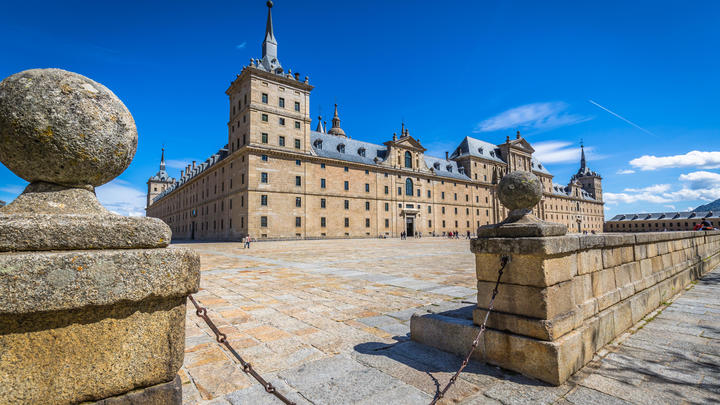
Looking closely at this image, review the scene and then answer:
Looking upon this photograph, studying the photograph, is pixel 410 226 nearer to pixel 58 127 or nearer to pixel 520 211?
pixel 520 211

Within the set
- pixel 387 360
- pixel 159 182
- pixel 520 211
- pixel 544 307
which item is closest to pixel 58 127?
pixel 387 360

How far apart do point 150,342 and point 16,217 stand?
0.81m

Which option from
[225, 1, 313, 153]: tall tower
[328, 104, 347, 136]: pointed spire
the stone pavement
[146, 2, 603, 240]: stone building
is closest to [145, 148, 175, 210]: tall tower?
[146, 2, 603, 240]: stone building

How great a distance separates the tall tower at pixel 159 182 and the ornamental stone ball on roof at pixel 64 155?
350ft

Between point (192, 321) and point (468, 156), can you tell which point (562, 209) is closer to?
point (468, 156)

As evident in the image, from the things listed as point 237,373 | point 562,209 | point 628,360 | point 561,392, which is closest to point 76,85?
point 237,373

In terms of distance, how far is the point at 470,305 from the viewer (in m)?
4.70

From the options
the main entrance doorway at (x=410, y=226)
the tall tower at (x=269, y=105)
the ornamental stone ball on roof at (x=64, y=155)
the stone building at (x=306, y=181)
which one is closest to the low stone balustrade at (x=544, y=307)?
the ornamental stone ball on roof at (x=64, y=155)

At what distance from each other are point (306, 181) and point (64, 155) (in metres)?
37.7

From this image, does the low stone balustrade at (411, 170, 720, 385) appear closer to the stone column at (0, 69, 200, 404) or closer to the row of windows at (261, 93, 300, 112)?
the stone column at (0, 69, 200, 404)

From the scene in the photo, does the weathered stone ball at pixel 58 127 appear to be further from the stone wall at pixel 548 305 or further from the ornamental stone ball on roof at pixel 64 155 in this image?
the stone wall at pixel 548 305

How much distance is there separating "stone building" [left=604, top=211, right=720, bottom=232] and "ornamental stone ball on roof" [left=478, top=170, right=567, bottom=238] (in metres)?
117

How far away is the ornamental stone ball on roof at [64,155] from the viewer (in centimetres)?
154

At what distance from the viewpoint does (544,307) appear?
314 centimetres
